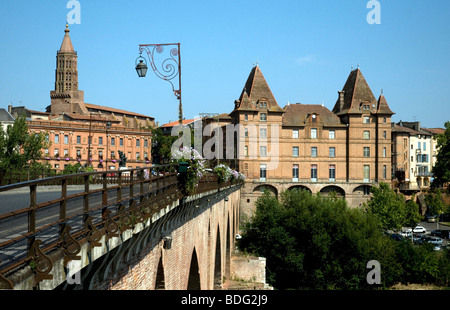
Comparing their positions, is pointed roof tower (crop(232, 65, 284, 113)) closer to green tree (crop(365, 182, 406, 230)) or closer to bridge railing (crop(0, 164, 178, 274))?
green tree (crop(365, 182, 406, 230))

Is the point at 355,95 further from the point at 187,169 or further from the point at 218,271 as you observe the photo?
the point at 187,169

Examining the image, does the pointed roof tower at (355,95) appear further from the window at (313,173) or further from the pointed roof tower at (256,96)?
the pointed roof tower at (256,96)

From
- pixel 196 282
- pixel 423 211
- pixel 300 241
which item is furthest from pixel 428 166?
pixel 196 282

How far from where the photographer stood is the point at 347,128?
2539 inches

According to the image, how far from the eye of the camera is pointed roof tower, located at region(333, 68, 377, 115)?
210 ft

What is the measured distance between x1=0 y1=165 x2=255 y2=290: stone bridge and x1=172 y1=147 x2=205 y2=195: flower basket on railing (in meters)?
0.14

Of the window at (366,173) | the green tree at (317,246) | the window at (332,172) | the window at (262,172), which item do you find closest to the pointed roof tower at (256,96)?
the window at (262,172)

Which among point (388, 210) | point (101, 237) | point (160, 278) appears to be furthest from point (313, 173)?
point (101, 237)

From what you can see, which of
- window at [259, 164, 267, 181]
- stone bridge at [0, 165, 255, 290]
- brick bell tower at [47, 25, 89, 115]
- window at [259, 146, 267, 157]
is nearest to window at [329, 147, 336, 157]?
window at [259, 146, 267, 157]

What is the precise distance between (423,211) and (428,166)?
1650 centimetres

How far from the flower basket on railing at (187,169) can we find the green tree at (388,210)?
45125 millimetres
